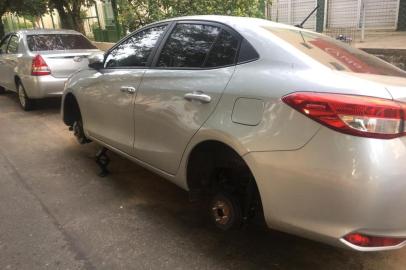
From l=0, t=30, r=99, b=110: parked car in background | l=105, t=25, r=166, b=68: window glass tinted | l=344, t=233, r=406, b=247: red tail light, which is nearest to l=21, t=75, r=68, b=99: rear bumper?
l=0, t=30, r=99, b=110: parked car in background

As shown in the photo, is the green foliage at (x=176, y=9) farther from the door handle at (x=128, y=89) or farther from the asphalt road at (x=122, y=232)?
the door handle at (x=128, y=89)

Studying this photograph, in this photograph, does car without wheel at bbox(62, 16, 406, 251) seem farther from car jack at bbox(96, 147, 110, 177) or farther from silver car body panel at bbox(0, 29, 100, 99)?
silver car body panel at bbox(0, 29, 100, 99)

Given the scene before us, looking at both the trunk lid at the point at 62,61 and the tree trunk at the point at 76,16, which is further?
the tree trunk at the point at 76,16

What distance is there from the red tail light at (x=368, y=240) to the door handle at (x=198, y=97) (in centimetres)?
125

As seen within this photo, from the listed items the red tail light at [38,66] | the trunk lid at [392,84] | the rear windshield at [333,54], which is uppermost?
the rear windshield at [333,54]

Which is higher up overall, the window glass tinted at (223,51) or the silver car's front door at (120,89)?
the window glass tinted at (223,51)

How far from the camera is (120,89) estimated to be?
3.86 meters

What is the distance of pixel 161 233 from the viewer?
129 inches

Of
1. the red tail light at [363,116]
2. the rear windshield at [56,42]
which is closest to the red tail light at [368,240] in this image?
the red tail light at [363,116]

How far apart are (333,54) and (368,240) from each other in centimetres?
127

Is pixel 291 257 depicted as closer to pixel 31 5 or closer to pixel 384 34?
pixel 384 34

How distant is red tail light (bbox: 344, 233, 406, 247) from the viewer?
7.14 feet

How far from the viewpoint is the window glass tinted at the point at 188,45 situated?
3.12 m

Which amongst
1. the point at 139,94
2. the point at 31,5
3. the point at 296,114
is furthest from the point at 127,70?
the point at 31,5
